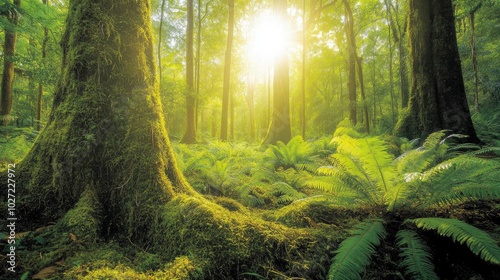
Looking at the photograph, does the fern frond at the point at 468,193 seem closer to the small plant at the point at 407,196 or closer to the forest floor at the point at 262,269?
the small plant at the point at 407,196

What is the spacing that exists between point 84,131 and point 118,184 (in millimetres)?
546

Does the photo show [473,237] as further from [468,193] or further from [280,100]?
[280,100]

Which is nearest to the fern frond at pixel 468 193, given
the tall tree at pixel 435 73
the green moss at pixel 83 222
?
the green moss at pixel 83 222

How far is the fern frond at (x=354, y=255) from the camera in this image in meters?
1.33

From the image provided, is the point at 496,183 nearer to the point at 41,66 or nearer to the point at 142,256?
the point at 142,256

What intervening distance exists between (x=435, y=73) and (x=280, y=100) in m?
4.61

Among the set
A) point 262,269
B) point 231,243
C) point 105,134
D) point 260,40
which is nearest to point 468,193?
point 262,269

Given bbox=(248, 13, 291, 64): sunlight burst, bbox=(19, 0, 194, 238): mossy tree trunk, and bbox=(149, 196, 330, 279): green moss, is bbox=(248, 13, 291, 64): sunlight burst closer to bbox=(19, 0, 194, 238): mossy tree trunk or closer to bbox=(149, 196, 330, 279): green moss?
bbox=(19, 0, 194, 238): mossy tree trunk

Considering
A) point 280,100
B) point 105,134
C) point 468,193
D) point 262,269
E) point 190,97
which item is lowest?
point 262,269

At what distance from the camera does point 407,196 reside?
2.11 metres

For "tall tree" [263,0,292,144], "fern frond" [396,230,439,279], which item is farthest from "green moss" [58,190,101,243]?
"tall tree" [263,0,292,144]

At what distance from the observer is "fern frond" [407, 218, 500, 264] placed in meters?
1.30

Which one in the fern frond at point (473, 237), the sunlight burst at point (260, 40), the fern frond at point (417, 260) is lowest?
the fern frond at point (417, 260)

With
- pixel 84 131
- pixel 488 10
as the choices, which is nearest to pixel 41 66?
pixel 84 131
